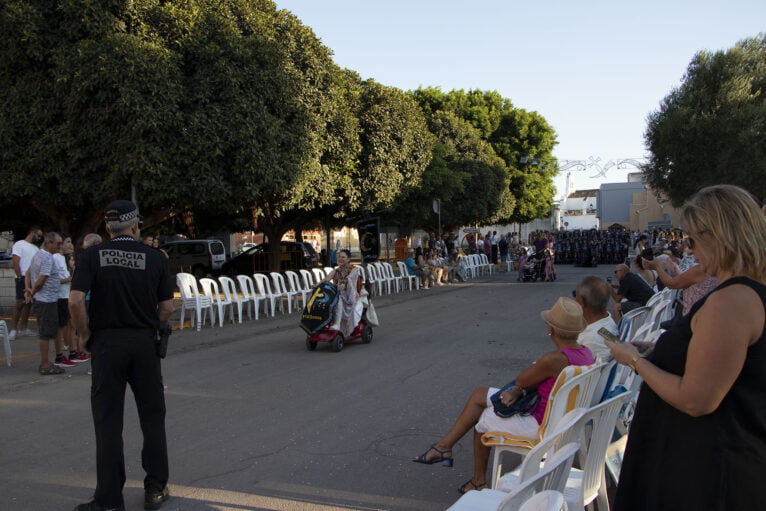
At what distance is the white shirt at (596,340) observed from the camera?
15.6 feet

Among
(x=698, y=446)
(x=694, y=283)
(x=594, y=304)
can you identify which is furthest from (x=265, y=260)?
(x=698, y=446)

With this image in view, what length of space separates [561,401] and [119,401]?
276cm

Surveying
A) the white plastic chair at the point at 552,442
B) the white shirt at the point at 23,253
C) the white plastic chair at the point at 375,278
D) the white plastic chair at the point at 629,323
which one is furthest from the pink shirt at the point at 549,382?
the white plastic chair at the point at 375,278

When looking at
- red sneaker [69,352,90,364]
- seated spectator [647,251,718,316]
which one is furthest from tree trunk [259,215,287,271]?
seated spectator [647,251,718,316]

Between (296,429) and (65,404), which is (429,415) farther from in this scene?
(65,404)

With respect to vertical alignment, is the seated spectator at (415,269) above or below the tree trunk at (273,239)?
below

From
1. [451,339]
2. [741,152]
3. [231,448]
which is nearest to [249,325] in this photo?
[451,339]

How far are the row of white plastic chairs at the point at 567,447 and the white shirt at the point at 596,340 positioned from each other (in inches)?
12.9

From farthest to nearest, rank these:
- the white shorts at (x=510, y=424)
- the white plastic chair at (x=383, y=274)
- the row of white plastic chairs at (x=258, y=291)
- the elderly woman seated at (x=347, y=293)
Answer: the white plastic chair at (x=383, y=274) < the row of white plastic chairs at (x=258, y=291) < the elderly woman seated at (x=347, y=293) < the white shorts at (x=510, y=424)

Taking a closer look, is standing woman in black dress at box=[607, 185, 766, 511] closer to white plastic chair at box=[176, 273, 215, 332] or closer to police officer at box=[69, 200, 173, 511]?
police officer at box=[69, 200, 173, 511]

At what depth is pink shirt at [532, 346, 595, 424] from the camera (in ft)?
13.4

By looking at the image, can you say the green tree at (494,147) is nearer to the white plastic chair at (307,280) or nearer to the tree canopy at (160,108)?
the tree canopy at (160,108)

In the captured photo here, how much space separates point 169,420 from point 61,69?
1010 cm

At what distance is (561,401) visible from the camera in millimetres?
3592
